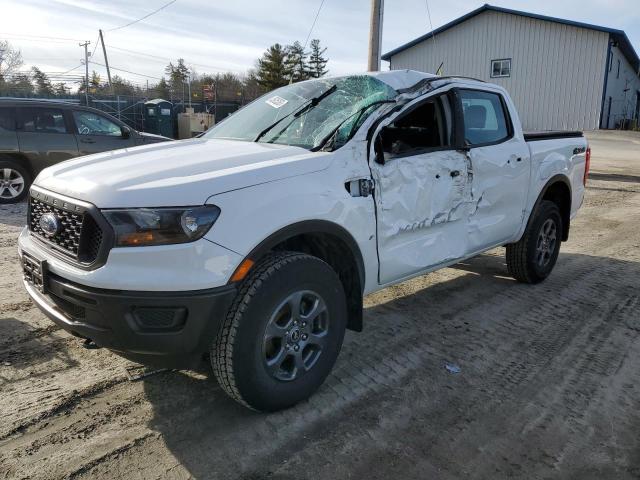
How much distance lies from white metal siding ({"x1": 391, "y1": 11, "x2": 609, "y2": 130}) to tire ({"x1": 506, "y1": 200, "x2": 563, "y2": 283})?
81.4 ft

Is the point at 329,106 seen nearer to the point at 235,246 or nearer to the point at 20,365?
the point at 235,246

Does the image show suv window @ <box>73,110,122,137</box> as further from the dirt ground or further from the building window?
the building window

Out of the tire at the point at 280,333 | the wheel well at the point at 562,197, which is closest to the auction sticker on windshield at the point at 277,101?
the tire at the point at 280,333

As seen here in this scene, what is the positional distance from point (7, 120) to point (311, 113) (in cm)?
746

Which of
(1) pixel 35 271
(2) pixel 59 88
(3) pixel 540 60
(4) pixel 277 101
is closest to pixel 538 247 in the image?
(4) pixel 277 101

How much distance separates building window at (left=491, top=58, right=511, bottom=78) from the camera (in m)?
29.2

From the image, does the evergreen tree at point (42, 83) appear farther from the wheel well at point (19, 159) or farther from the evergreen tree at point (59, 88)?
the wheel well at point (19, 159)

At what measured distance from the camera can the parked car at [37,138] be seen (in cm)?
899

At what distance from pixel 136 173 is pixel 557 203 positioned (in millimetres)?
4569

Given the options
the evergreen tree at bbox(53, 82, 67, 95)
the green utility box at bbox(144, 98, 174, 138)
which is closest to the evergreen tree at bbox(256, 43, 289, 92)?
the evergreen tree at bbox(53, 82, 67, 95)

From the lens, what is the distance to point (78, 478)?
2.47 m

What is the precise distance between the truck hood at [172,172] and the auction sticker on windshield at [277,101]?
72cm

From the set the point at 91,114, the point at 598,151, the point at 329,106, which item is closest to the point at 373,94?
the point at 329,106

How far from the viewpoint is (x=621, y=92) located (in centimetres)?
3294
